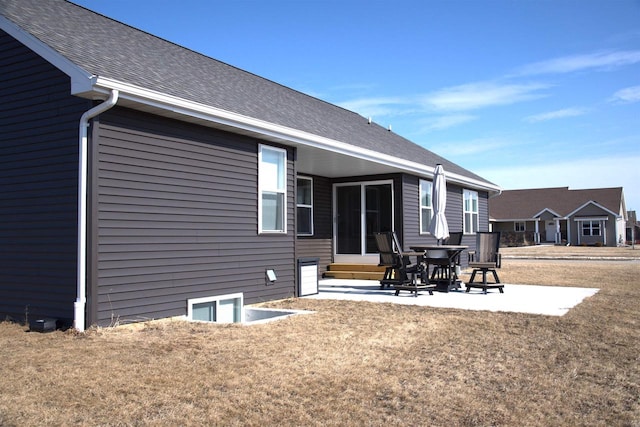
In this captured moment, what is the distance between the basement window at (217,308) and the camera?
7.41 m

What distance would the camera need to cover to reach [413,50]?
11.9 metres

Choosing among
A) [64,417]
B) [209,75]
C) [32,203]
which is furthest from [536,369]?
[209,75]

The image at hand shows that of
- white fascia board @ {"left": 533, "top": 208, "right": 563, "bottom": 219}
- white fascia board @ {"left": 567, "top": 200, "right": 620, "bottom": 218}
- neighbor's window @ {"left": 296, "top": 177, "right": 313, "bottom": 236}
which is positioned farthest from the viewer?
white fascia board @ {"left": 533, "top": 208, "right": 563, "bottom": 219}

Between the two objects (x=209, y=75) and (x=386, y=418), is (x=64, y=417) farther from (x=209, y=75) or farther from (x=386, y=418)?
(x=209, y=75)

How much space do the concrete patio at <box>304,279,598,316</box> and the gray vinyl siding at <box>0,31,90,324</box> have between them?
4389 millimetres

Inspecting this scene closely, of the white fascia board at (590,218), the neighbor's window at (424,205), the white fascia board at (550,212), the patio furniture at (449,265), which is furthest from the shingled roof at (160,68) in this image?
the white fascia board at (550,212)

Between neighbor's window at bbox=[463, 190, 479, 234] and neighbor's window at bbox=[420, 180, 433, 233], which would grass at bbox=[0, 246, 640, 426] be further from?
neighbor's window at bbox=[463, 190, 479, 234]

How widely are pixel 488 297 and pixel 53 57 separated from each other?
24.5 ft

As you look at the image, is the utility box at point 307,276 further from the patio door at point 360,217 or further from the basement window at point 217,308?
the patio door at point 360,217

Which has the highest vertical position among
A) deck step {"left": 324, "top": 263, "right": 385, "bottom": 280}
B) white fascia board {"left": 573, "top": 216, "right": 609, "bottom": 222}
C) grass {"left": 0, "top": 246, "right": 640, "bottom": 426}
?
white fascia board {"left": 573, "top": 216, "right": 609, "bottom": 222}

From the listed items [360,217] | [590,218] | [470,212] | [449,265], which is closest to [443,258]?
[449,265]

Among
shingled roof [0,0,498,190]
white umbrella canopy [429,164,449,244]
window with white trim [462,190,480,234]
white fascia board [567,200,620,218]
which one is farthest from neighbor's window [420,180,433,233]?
white fascia board [567,200,620,218]

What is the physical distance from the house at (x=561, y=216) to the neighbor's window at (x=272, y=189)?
108ft

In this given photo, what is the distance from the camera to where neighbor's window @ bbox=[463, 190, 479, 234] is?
56.9ft
